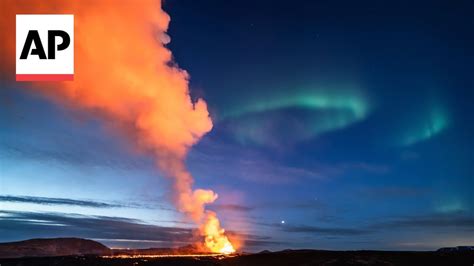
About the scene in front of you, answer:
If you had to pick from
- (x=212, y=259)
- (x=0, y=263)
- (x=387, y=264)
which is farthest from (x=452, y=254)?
(x=0, y=263)

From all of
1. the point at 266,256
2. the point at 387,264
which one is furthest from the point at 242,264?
the point at 387,264

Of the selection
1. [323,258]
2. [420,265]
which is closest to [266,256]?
[323,258]

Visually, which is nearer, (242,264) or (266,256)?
(242,264)

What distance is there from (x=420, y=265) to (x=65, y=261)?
268ft

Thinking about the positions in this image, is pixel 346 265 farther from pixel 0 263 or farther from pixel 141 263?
pixel 0 263

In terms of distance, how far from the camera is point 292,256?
10212 centimetres

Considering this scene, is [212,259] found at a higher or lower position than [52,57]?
lower

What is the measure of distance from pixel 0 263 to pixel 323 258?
79.7 m

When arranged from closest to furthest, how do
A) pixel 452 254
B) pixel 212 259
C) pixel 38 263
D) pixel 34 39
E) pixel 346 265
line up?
pixel 34 39 → pixel 346 265 → pixel 452 254 → pixel 212 259 → pixel 38 263

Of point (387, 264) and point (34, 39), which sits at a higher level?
point (34, 39)

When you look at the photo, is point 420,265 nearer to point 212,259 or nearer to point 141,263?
point 212,259

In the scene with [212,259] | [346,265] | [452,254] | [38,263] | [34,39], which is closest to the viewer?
[34,39]

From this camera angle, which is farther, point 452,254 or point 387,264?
point 452,254

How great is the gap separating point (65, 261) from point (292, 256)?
183 ft
